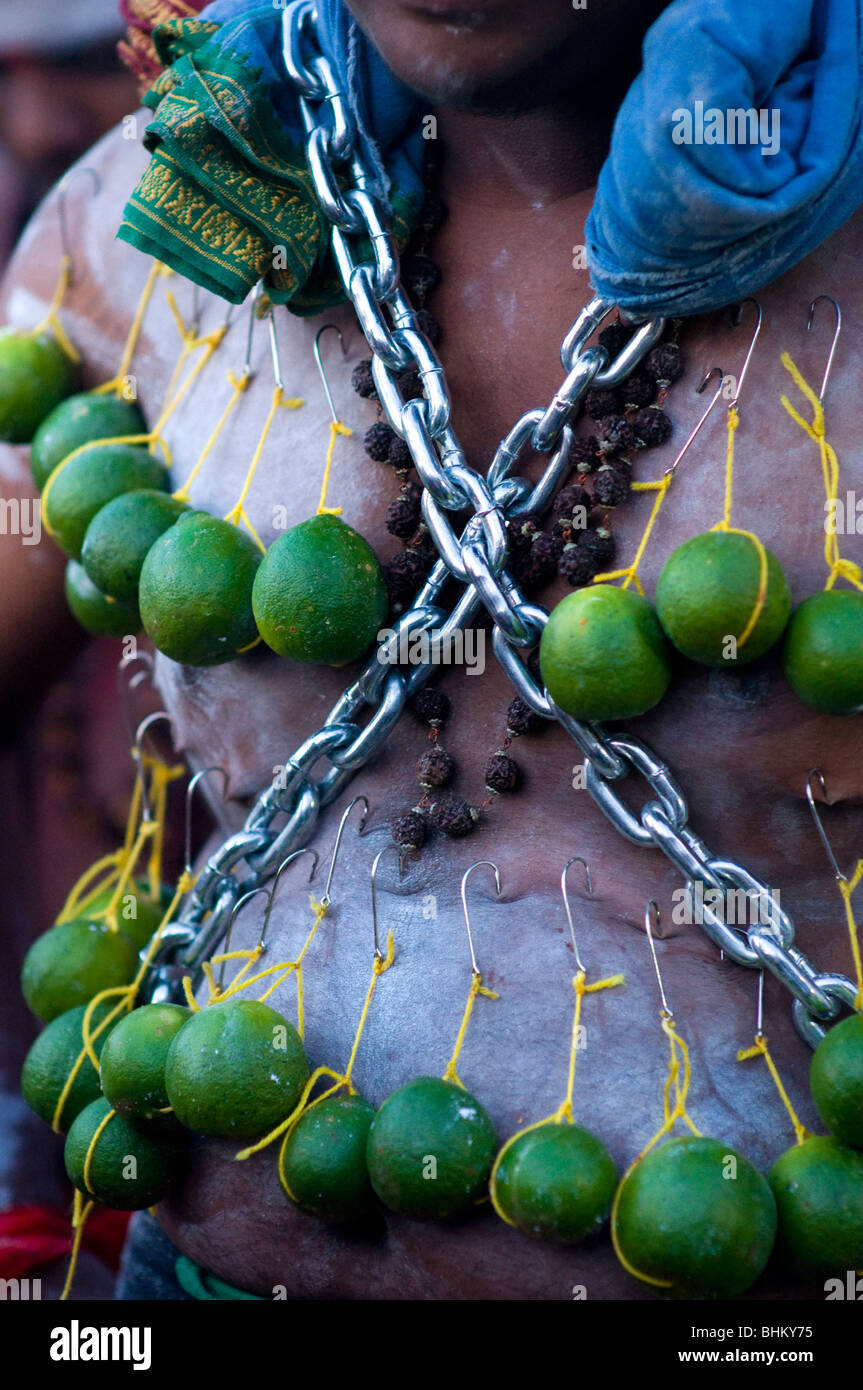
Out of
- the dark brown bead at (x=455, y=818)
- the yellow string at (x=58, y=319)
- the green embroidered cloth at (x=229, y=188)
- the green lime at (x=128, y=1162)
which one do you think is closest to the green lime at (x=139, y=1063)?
the green lime at (x=128, y=1162)

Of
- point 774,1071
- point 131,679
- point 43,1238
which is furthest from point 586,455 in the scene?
point 43,1238

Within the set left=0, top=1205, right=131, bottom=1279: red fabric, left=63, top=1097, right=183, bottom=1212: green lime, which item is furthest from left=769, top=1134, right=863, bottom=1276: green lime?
left=0, top=1205, right=131, bottom=1279: red fabric

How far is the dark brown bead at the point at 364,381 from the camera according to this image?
110cm

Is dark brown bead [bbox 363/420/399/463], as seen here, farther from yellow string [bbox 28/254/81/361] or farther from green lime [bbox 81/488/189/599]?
yellow string [bbox 28/254/81/361]

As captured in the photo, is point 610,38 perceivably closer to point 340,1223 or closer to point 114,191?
point 114,191

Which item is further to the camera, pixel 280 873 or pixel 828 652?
pixel 280 873

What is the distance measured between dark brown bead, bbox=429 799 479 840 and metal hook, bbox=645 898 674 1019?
148mm

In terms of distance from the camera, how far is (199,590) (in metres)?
1.08

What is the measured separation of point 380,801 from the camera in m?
1.11

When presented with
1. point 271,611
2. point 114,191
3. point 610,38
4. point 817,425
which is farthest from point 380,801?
point 114,191

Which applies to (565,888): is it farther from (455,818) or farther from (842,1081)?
(842,1081)

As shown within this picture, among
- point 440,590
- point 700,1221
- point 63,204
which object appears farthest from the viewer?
point 63,204

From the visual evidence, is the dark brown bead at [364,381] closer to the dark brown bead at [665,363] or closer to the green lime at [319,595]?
the green lime at [319,595]

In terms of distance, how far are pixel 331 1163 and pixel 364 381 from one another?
580 millimetres
